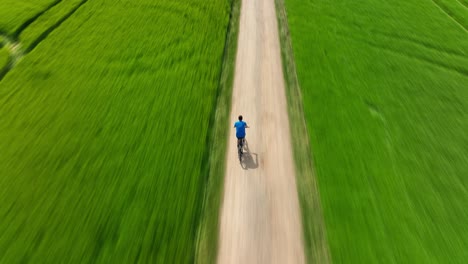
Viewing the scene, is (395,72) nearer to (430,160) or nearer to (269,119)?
(430,160)

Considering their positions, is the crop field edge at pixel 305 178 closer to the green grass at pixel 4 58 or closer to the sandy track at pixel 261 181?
the sandy track at pixel 261 181

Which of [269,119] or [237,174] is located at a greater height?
[269,119]

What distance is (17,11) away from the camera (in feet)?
66.0

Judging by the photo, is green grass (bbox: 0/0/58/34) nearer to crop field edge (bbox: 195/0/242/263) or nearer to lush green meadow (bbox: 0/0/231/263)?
lush green meadow (bbox: 0/0/231/263)

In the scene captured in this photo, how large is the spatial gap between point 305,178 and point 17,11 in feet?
80.5

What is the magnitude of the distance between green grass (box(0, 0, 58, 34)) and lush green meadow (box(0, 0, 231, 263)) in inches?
17.0

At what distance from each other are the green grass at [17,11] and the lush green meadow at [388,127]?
1994 cm

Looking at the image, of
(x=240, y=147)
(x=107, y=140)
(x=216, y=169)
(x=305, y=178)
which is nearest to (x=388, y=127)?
(x=305, y=178)

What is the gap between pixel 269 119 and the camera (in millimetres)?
13586

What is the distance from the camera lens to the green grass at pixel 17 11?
733 inches

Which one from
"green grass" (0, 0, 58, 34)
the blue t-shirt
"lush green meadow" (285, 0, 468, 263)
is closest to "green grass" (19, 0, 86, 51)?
"green grass" (0, 0, 58, 34)

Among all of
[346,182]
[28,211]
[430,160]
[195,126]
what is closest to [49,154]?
[28,211]

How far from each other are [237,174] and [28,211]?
795 cm

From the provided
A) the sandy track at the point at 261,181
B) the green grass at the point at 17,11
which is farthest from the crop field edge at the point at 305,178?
the green grass at the point at 17,11
